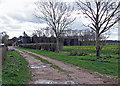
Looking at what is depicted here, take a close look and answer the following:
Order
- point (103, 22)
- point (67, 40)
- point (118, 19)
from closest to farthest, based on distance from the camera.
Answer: point (118, 19)
point (103, 22)
point (67, 40)

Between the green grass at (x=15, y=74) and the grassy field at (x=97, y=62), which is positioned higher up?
the green grass at (x=15, y=74)

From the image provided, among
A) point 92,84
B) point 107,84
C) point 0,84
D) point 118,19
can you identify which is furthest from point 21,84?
point 118,19

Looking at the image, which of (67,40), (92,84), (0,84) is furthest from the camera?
(67,40)

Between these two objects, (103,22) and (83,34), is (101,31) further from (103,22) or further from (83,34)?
(83,34)

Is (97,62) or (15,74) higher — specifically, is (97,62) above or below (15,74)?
below

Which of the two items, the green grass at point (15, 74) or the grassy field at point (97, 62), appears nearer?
the green grass at point (15, 74)

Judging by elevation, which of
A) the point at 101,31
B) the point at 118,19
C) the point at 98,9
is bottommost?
the point at 101,31

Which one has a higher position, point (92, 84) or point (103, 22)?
point (103, 22)

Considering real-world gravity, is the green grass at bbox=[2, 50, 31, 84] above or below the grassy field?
above

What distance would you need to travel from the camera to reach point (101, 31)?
16656mm

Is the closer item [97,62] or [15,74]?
[15,74]

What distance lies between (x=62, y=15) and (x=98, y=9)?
10.1 m

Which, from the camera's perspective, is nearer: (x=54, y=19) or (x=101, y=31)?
(x=101, y=31)

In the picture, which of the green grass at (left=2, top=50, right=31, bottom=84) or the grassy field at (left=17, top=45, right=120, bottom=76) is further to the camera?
the grassy field at (left=17, top=45, right=120, bottom=76)
